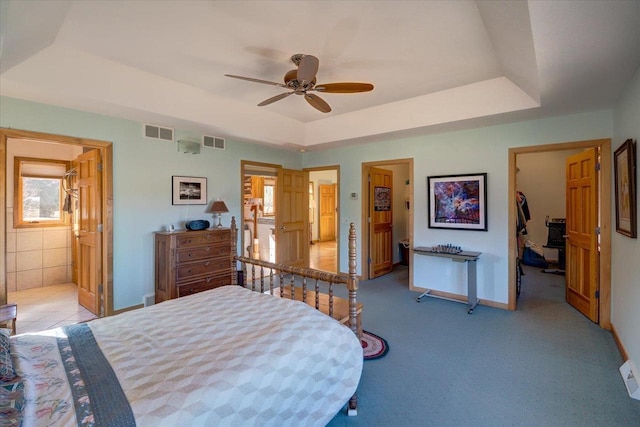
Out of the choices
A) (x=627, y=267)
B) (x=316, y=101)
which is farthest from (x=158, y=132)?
(x=627, y=267)

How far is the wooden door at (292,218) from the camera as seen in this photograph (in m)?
5.55

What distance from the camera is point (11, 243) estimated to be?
4570 mm

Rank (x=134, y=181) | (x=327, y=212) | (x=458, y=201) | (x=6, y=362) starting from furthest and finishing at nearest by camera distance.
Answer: (x=327, y=212), (x=458, y=201), (x=134, y=181), (x=6, y=362)

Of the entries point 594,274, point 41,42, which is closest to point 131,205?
point 41,42

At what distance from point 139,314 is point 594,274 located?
4602 millimetres

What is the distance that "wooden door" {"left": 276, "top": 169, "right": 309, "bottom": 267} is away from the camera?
555 centimetres

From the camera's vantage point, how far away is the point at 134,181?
3752 mm

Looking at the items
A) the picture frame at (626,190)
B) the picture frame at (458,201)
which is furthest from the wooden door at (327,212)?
the picture frame at (626,190)

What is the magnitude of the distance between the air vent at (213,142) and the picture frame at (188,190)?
21.2 inches

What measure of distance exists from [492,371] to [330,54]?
3133mm

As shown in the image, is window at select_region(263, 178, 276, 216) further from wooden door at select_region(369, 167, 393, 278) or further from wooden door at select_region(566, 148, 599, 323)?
wooden door at select_region(566, 148, 599, 323)

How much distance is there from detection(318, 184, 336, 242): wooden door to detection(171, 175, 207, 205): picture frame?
620 centimetres

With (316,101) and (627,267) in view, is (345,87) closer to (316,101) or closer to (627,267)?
(316,101)

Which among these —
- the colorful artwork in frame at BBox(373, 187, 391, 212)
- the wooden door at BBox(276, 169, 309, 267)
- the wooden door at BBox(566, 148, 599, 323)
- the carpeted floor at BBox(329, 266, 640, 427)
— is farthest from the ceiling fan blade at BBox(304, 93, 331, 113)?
the wooden door at BBox(566, 148, 599, 323)
